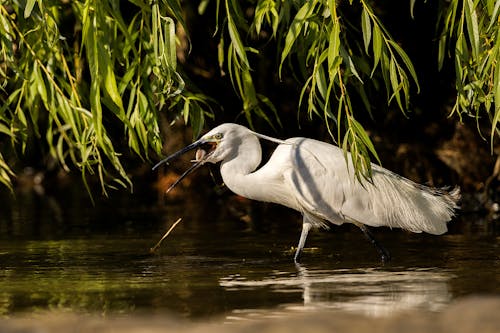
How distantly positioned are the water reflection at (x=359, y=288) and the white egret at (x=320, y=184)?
67cm

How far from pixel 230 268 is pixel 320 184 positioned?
3.21ft

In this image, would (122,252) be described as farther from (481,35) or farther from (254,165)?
(481,35)

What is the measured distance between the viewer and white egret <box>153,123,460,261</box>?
8.64 metres

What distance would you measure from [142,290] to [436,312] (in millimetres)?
1885

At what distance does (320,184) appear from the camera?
8648 millimetres

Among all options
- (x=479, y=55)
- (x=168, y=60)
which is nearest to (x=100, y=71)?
(x=168, y=60)

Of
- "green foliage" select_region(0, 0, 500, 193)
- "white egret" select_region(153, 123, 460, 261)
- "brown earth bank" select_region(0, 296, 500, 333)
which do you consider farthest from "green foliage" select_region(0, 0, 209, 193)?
"brown earth bank" select_region(0, 296, 500, 333)

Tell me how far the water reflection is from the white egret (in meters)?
0.67

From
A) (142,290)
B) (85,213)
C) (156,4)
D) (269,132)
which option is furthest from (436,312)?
(269,132)

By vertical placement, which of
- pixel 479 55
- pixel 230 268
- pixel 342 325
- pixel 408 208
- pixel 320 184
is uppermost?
pixel 479 55

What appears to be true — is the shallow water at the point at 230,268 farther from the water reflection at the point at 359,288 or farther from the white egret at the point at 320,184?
the white egret at the point at 320,184

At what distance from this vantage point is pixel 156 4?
7191 mm

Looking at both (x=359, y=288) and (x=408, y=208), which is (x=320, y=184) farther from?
(x=359, y=288)

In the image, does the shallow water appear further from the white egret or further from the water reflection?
the white egret
